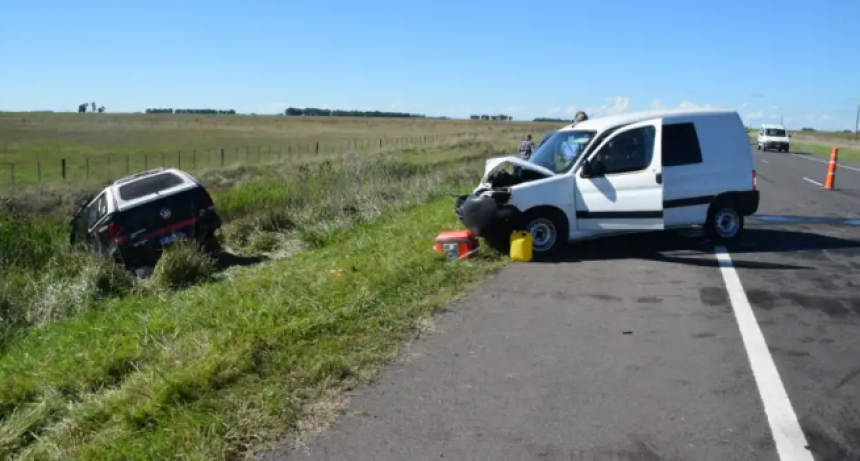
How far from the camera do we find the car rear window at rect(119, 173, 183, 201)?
1409 cm

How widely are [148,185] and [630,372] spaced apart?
11224 millimetres

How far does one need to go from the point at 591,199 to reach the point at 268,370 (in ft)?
20.3

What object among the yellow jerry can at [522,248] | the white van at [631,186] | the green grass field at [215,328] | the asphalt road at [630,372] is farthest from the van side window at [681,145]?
the green grass field at [215,328]

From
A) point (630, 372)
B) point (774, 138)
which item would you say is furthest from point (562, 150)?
point (774, 138)

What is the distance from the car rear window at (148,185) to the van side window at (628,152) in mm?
8074

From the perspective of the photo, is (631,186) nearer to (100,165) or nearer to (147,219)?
(147,219)

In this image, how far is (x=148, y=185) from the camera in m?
14.5

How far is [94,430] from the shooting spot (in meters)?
4.93

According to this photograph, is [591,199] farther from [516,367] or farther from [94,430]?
[94,430]

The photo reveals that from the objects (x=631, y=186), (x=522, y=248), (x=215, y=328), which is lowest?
(x=215, y=328)

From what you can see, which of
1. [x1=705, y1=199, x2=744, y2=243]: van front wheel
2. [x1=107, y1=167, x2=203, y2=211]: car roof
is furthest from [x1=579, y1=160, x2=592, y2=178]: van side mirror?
[x1=107, y1=167, x2=203, y2=211]: car roof

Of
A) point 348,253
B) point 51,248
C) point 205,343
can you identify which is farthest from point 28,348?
point 51,248

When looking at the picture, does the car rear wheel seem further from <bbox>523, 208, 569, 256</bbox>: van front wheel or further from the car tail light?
<bbox>523, 208, 569, 256</bbox>: van front wheel

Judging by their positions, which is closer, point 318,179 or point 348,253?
point 348,253
